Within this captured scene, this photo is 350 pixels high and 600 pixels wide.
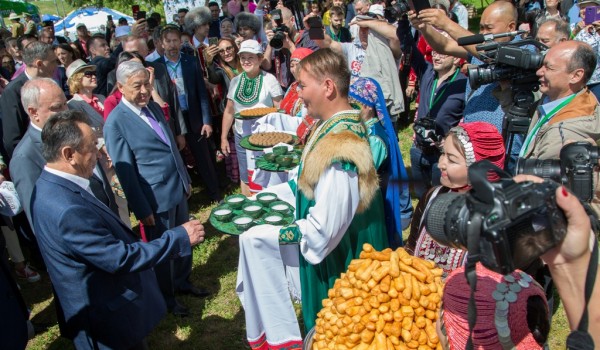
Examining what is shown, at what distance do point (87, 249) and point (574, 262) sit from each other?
7.08 ft

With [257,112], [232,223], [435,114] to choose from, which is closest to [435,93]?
[435,114]

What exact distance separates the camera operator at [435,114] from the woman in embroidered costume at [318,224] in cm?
151

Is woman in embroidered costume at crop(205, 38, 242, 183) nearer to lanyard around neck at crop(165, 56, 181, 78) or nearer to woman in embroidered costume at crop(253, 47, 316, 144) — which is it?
lanyard around neck at crop(165, 56, 181, 78)

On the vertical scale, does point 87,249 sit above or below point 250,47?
below

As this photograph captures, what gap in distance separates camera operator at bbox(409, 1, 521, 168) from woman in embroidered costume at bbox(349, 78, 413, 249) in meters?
0.65

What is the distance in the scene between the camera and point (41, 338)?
13.3 feet

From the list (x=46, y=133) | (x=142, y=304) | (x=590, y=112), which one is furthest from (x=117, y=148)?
(x=590, y=112)

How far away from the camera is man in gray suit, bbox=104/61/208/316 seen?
371 cm

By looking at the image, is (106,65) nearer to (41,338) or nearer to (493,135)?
(41,338)

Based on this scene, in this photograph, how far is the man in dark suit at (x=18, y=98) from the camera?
15.7 ft

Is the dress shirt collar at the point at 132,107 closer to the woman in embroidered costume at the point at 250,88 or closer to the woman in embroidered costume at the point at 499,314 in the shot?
the woman in embroidered costume at the point at 250,88

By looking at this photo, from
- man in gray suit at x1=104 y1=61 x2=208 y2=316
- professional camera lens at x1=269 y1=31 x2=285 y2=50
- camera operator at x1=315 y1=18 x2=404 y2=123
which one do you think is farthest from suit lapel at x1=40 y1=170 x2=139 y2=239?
professional camera lens at x1=269 y1=31 x2=285 y2=50

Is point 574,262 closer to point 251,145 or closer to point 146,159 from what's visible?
point 146,159

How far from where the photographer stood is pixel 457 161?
2.66 meters
